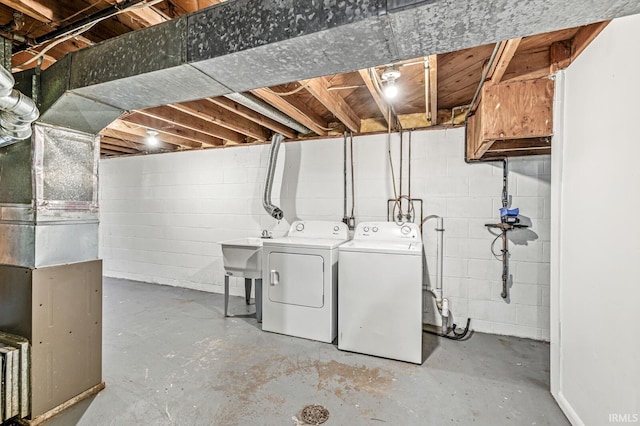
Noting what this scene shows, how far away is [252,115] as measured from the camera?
3053 millimetres

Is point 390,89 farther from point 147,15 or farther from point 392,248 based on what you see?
point 147,15

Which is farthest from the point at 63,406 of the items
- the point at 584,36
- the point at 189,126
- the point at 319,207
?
the point at 584,36

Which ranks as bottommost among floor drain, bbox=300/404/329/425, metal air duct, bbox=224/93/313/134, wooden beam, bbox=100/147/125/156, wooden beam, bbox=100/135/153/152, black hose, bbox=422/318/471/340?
floor drain, bbox=300/404/329/425

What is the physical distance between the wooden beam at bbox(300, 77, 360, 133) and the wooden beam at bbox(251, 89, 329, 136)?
0.31 m

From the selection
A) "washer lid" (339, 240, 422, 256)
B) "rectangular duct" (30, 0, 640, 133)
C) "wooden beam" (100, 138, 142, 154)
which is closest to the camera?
"rectangular duct" (30, 0, 640, 133)

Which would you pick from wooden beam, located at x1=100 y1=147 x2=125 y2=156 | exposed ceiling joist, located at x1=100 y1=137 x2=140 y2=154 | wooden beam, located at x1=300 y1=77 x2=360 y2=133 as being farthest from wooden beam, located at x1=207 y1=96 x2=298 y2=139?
wooden beam, located at x1=100 y1=147 x2=125 y2=156

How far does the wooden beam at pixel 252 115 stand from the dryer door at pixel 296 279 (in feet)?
4.75

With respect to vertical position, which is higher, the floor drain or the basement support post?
the basement support post

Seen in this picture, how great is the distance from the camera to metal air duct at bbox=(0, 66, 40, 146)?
4.17 ft

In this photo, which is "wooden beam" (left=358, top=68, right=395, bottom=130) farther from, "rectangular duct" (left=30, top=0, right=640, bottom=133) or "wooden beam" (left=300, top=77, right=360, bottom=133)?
"rectangular duct" (left=30, top=0, right=640, bottom=133)

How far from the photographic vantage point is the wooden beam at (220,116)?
2721 mm

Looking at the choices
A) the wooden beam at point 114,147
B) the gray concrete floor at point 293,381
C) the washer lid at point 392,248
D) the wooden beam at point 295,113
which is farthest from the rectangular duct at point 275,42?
the wooden beam at point 114,147

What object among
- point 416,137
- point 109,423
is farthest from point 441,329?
point 109,423

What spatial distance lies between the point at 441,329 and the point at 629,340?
1.92 metres
